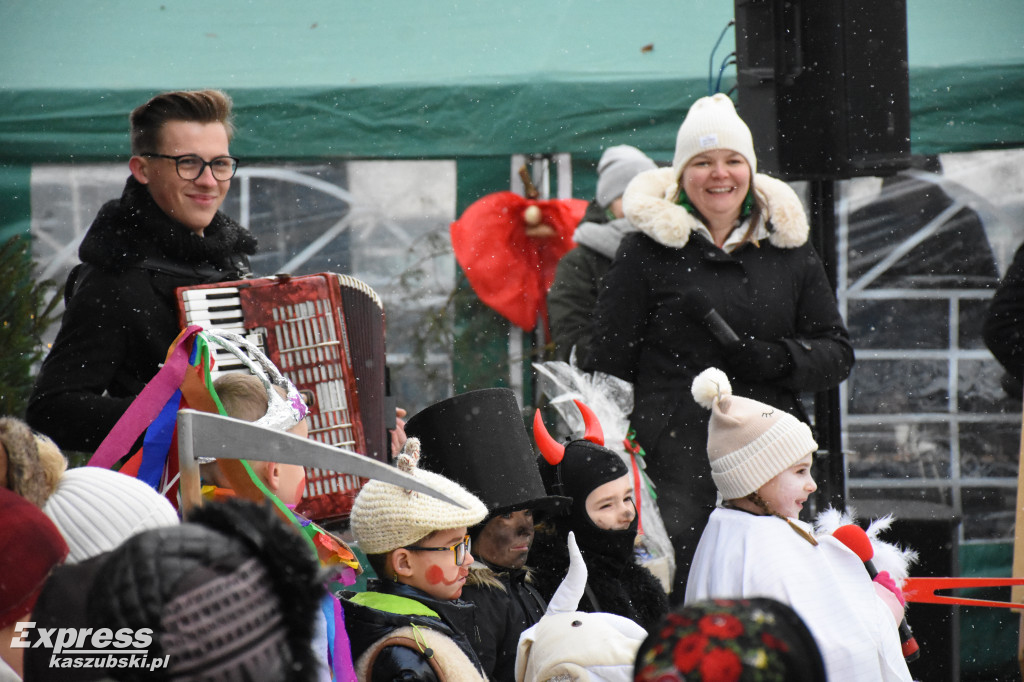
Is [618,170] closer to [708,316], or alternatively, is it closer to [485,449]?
[708,316]

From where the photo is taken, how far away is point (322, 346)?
138 inches

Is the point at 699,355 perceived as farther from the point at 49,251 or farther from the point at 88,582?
the point at 49,251

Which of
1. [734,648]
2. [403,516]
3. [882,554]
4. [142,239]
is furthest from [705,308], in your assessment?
[734,648]

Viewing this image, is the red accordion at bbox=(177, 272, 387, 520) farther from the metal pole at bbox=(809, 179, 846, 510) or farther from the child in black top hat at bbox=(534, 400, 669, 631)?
the metal pole at bbox=(809, 179, 846, 510)

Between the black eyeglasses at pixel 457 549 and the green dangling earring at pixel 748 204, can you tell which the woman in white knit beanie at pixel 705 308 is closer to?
the green dangling earring at pixel 748 204

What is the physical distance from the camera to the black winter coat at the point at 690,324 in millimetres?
4137

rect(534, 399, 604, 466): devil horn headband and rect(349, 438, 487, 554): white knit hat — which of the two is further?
rect(534, 399, 604, 466): devil horn headband

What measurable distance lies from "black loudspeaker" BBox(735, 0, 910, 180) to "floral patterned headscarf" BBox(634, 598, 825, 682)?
359 cm

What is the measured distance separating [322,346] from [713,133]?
170 cm

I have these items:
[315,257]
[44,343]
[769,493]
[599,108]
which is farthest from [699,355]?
[44,343]

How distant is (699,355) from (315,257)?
261 cm

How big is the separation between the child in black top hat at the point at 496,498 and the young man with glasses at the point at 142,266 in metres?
0.80

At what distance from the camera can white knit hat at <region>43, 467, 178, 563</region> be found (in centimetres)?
195
